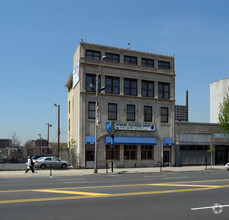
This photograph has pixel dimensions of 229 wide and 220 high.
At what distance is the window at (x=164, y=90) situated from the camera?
129 feet

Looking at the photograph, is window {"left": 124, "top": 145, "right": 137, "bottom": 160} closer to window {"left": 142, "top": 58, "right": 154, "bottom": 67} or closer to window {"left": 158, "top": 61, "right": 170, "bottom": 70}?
window {"left": 142, "top": 58, "right": 154, "bottom": 67}

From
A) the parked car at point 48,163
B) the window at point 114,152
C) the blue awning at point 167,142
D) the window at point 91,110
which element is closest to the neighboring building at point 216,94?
the blue awning at point 167,142

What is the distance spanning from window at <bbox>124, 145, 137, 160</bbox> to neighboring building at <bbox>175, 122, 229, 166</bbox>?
605 centimetres

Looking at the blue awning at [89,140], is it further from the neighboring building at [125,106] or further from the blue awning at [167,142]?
the blue awning at [167,142]

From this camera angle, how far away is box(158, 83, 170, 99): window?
39.2 m

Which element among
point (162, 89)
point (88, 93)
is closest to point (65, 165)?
point (88, 93)

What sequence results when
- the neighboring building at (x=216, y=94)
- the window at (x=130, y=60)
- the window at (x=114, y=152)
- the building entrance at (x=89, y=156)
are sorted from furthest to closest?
the neighboring building at (x=216, y=94) < the window at (x=130, y=60) < the window at (x=114, y=152) < the building entrance at (x=89, y=156)

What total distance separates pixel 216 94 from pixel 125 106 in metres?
42.9

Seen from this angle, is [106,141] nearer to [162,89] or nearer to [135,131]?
[135,131]

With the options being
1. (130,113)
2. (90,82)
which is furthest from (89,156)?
(90,82)

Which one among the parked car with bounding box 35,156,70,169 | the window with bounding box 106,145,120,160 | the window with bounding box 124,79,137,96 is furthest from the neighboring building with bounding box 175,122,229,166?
the parked car with bounding box 35,156,70,169

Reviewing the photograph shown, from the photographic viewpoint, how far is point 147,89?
38469 mm

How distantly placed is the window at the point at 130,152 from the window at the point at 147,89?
685cm

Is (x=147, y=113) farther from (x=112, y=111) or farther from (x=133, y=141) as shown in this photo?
(x=112, y=111)
